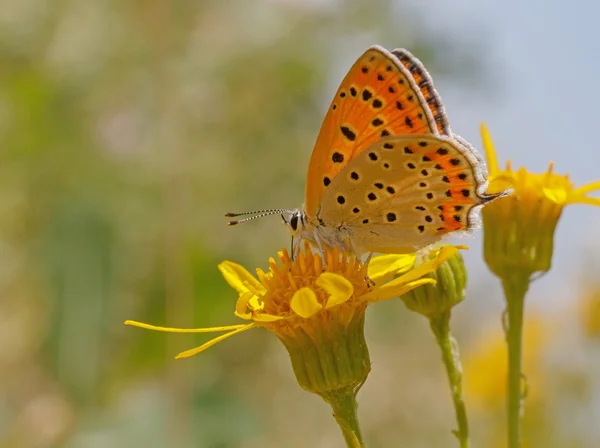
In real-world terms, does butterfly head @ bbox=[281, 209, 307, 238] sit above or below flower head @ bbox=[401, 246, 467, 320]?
above

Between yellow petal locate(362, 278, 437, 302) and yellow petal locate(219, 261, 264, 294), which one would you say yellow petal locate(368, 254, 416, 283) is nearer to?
yellow petal locate(362, 278, 437, 302)

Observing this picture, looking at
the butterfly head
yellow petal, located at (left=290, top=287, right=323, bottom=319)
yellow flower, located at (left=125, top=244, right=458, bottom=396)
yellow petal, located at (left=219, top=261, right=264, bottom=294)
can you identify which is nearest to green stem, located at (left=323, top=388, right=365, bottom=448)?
yellow flower, located at (left=125, top=244, right=458, bottom=396)

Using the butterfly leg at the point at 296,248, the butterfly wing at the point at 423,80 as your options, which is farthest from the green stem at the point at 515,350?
the butterfly leg at the point at 296,248

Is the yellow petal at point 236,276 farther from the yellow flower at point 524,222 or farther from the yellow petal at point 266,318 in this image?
the yellow flower at point 524,222

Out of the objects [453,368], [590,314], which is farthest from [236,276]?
[590,314]

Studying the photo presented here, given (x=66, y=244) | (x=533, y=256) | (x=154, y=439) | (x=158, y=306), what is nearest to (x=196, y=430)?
(x=154, y=439)

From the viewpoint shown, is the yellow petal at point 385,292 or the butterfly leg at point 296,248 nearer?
the yellow petal at point 385,292

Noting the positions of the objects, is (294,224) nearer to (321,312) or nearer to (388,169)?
(388,169)

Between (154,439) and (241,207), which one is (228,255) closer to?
(241,207)
